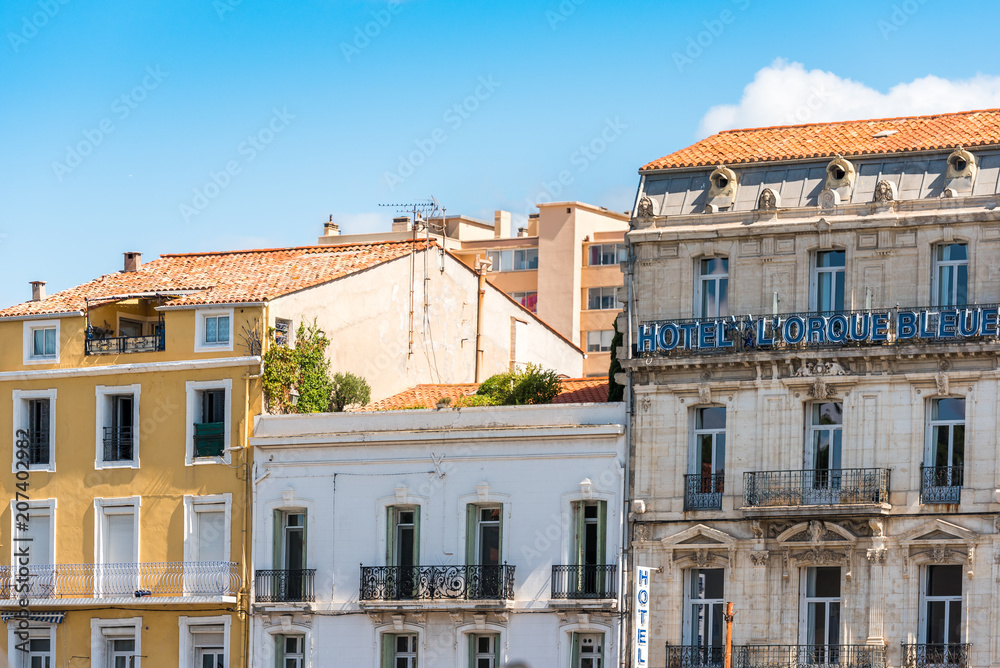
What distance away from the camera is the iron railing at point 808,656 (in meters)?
47.3

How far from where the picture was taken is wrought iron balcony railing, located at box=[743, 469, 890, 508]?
1876 inches

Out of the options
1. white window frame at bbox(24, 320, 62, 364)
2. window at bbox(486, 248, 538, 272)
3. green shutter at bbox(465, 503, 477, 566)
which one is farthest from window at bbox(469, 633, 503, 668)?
window at bbox(486, 248, 538, 272)

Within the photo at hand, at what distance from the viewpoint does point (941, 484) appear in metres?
47.4

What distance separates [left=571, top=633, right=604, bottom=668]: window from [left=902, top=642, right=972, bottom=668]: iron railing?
24.2ft

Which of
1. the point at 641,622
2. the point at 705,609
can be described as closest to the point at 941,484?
the point at 705,609

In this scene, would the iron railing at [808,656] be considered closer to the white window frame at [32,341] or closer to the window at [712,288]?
the window at [712,288]

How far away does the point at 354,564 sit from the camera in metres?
52.7

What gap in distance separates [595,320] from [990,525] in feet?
165

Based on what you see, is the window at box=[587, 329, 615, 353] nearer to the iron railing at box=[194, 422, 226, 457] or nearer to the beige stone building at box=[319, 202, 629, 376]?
the beige stone building at box=[319, 202, 629, 376]

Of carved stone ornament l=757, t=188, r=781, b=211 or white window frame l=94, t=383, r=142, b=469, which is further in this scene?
white window frame l=94, t=383, r=142, b=469

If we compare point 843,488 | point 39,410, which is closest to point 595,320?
point 39,410

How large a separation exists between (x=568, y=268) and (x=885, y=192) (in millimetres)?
48318

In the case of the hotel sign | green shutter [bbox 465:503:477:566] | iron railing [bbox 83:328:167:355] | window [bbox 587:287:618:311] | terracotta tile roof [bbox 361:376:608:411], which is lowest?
green shutter [bbox 465:503:477:566]

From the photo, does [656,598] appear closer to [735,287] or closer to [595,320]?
[735,287]
